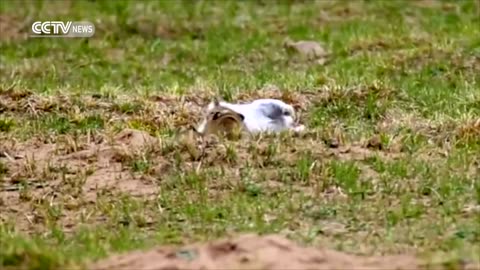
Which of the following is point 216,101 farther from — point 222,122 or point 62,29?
point 62,29

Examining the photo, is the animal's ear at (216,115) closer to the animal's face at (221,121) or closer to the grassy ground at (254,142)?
the animal's face at (221,121)

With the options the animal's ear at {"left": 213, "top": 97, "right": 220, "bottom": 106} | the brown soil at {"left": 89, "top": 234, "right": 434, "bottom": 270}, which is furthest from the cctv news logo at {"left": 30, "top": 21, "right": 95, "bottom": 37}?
the brown soil at {"left": 89, "top": 234, "right": 434, "bottom": 270}

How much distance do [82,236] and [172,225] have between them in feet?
1.42

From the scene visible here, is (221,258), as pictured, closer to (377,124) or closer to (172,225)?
(172,225)

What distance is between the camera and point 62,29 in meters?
11.3

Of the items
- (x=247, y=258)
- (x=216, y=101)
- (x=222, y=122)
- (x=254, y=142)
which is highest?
(x=216, y=101)

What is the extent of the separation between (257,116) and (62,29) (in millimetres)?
4834

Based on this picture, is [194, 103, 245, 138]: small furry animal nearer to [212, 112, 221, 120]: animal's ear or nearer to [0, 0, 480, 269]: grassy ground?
[212, 112, 221, 120]: animal's ear

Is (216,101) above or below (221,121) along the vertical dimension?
above

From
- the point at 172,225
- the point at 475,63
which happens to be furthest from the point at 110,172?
the point at 475,63

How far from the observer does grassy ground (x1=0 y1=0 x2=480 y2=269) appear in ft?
17.1

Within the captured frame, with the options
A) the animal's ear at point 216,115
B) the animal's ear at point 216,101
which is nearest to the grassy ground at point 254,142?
the animal's ear at point 216,101

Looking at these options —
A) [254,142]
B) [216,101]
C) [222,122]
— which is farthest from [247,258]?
[216,101]

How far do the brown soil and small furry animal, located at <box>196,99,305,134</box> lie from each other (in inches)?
85.9
